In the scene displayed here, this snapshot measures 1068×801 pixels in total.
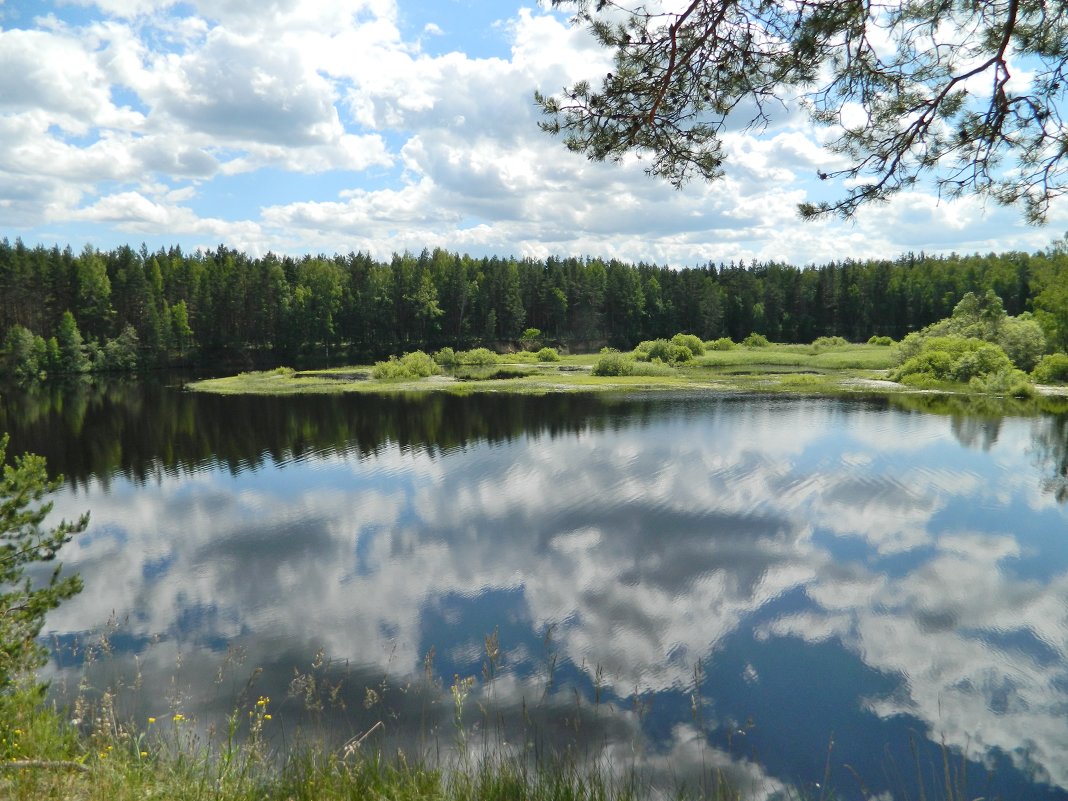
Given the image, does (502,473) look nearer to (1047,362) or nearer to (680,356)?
(1047,362)

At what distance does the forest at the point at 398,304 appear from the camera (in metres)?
80.6

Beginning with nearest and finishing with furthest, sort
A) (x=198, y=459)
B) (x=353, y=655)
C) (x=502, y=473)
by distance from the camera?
(x=353, y=655), (x=502, y=473), (x=198, y=459)

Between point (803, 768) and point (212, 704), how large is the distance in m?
8.01

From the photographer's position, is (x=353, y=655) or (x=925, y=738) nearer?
(x=925, y=738)

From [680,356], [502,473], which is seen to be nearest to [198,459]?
[502,473]

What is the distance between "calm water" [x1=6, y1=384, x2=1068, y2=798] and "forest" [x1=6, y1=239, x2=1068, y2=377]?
62912 mm

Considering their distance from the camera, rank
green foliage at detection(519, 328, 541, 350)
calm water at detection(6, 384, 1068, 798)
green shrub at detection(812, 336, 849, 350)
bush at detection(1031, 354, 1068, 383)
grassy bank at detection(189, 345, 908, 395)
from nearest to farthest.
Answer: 1. calm water at detection(6, 384, 1068, 798)
2. bush at detection(1031, 354, 1068, 383)
3. grassy bank at detection(189, 345, 908, 395)
4. green shrub at detection(812, 336, 849, 350)
5. green foliage at detection(519, 328, 541, 350)

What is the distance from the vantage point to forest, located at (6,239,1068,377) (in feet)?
264

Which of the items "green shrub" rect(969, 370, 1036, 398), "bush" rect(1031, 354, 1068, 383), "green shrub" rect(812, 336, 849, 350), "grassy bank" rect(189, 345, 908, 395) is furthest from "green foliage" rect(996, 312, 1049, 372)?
"green shrub" rect(812, 336, 849, 350)

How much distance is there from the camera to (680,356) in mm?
73375

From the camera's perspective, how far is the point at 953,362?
52.1 meters

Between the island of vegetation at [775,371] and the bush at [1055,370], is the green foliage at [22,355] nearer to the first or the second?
the island of vegetation at [775,371]

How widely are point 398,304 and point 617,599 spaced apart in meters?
86.8

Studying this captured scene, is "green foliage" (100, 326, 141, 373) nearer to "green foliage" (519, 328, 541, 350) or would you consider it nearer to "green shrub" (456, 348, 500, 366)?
"green shrub" (456, 348, 500, 366)
